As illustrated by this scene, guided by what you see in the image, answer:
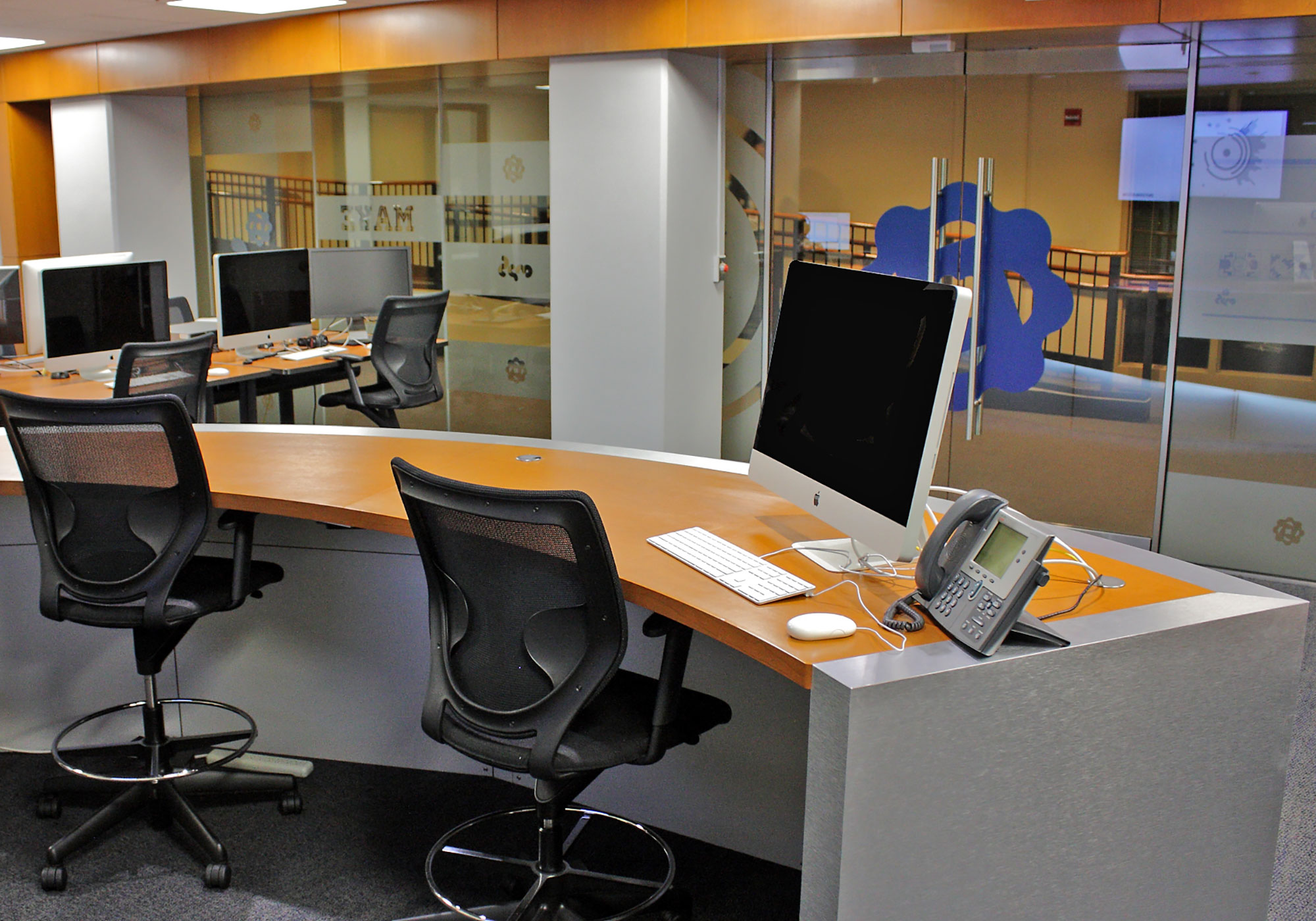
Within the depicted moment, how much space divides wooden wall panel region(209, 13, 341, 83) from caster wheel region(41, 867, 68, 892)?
5562 millimetres

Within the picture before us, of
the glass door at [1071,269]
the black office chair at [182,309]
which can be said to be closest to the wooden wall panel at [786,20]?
the glass door at [1071,269]

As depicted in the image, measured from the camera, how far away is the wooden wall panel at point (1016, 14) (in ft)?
15.6

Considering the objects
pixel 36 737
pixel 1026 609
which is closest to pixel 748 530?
pixel 1026 609

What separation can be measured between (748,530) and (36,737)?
7.85ft

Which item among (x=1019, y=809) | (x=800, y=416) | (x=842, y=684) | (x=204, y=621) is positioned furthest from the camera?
(x=204, y=621)

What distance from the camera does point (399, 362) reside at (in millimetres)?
6355

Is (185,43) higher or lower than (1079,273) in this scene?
higher

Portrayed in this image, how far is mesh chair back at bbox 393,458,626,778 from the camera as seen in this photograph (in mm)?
2053

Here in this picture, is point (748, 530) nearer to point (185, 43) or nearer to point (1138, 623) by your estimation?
point (1138, 623)

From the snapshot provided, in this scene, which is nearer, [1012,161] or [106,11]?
[1012,161]

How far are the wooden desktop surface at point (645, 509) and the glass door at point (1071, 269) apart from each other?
3110 mm

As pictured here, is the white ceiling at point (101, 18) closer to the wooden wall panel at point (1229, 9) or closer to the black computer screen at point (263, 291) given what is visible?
the black computer screen at point (263, 291)

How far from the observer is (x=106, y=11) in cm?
714

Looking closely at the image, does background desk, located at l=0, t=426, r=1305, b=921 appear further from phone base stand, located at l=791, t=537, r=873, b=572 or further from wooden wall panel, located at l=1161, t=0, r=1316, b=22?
wooden wall panel, located at l=1161, t=0, r=1316, b=22
